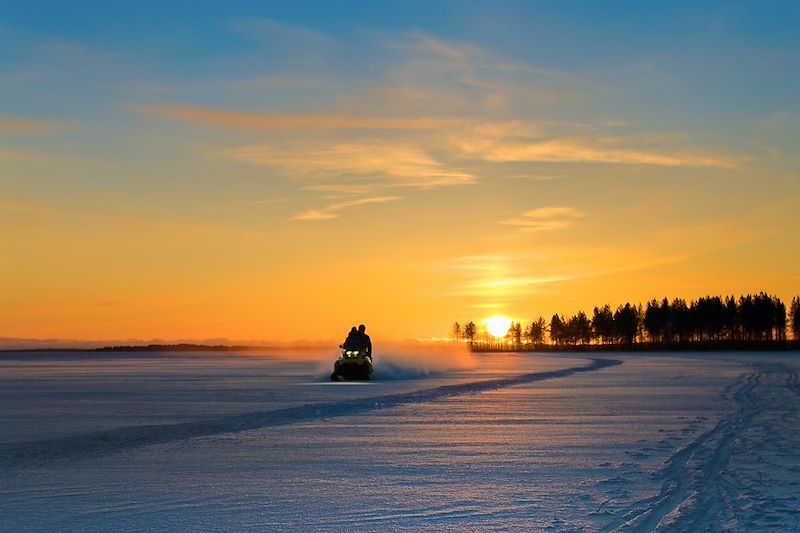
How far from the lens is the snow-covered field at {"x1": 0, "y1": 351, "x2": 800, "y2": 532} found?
425 inches

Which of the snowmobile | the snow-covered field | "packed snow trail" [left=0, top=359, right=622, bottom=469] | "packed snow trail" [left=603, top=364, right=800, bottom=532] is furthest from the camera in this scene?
the snowmobile

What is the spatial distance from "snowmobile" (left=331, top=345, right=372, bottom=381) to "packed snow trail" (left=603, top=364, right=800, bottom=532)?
26.6m

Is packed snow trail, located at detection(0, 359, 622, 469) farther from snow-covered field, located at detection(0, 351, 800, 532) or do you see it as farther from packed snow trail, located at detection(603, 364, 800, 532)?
packed snow trail, located at detection(603, 364, 800, 532)

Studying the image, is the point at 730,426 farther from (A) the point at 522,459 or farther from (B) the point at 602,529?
(B) the point at 602,529

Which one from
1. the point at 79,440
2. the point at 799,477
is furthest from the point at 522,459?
the point at 79,440

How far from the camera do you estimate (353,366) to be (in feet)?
152

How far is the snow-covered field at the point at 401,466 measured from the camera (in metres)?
10.8

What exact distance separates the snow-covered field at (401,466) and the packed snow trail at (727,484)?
1.6 inches

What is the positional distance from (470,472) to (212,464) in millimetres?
4545

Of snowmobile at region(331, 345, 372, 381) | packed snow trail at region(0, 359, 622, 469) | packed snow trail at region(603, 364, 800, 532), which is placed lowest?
packed snow trail at region(0, 359, 622, 469)

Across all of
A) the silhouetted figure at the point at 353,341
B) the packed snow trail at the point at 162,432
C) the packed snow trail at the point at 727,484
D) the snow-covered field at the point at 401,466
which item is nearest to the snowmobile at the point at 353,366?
the silhouetted figure at the point at 353,341

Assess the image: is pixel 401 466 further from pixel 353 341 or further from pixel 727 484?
pixel 353 341

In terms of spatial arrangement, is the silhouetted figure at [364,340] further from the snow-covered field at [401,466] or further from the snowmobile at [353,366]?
the snow-covered field at [401,466]

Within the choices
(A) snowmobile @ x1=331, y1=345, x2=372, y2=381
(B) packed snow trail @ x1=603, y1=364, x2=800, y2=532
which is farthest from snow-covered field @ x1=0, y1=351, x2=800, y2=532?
(A) snowmobile @ x1=331, y1=345, x2=372, y2=381
